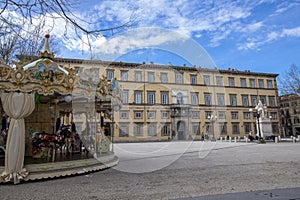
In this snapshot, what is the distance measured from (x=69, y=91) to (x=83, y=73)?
0.86m

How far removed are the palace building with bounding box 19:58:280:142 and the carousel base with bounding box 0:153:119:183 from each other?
2506 centimetres

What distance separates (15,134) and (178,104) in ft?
109

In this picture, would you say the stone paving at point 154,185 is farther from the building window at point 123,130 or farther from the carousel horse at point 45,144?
the building window at point 123,130

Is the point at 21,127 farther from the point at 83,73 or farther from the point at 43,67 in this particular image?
the point at 83,73

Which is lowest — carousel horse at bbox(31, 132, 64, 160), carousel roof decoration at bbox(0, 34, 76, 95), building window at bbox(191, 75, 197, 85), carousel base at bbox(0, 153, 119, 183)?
carousel base at bbox(0, 153, 119, 183)

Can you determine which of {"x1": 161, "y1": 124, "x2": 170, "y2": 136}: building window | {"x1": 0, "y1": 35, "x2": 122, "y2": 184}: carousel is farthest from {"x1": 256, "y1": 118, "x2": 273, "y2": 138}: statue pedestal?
{"x1": 0, "y1": 35, "x2": 122, "y2": 184}: carousel

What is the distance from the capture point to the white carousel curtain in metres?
5.55

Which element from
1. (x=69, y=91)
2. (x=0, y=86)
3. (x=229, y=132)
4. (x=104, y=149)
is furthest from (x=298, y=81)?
(x=0, y=86)

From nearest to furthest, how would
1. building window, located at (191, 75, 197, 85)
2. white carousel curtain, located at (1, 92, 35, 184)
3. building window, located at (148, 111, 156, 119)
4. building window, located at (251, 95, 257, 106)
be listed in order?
white carousel curtain, located at (1, 92, 35, 184) → building window, located at (148, 111, 156, 119) → building window, located at (191, 75, 197, 85) → building window, located at (251, 95, 257, 106)

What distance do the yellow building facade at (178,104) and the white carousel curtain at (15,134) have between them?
2676cm

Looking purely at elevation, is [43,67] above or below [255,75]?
below

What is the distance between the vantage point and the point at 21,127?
5.84 metres

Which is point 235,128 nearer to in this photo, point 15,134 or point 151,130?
point 151,130

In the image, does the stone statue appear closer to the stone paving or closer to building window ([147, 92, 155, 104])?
building window ([147, 92, 155, 104])
